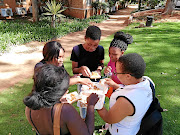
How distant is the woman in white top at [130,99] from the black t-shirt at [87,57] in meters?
1.03

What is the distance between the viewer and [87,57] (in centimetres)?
254

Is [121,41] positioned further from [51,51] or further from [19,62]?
[19,62]

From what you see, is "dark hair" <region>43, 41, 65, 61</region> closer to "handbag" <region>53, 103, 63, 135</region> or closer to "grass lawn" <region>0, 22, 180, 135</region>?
"handbag" <region>53, 103, 63, 135</region>

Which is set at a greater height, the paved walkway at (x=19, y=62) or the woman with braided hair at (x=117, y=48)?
the woman with braided hair at (x=117, y=48)

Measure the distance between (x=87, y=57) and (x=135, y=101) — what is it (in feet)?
4.57

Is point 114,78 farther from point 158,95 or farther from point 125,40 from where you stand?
point 158,95

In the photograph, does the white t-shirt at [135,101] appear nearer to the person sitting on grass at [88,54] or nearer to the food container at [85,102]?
the food container at [85,102]

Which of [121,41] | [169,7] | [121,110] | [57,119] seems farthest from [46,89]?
[169,7]

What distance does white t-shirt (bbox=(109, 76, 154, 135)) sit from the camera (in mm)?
1345

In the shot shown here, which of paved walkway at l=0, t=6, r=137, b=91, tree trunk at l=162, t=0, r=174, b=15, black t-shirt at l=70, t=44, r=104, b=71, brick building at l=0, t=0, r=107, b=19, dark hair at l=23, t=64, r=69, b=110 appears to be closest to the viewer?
dark hair at l=23, t=64, r=69, b=110

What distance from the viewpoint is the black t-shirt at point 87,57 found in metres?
2.49

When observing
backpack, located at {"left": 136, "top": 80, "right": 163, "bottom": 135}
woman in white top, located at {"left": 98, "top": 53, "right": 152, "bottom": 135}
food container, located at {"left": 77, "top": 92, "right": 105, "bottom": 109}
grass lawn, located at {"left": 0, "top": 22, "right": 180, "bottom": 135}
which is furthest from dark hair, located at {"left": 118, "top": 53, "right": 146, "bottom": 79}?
grass lawn, located at {"left": 0, "top": 22, "right": 180, "bottom": 135}

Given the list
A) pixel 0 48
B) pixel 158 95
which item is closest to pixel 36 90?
pixel 158 95

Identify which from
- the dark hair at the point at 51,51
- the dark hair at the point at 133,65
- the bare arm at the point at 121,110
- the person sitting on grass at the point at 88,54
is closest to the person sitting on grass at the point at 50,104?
the bare arm at the point at 121,110
